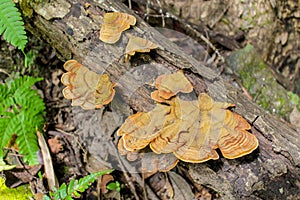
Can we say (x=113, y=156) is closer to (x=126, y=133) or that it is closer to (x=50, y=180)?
(x=50, y=180)

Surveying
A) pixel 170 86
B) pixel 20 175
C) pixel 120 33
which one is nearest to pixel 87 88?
pixel 120 33

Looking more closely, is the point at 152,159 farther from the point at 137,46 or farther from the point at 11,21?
the point at 11,21

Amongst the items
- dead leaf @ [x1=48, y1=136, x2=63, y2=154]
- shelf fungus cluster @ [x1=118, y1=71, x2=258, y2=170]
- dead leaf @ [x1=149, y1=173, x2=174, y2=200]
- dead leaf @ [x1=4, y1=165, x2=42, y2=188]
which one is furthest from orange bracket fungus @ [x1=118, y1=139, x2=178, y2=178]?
dead leaf @ [x1=4, y1=165, x2=42, y2=188]

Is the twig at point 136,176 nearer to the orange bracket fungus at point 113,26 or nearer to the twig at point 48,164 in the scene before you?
the twig at point 48,164

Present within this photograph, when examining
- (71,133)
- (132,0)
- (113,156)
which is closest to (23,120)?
(71,133)

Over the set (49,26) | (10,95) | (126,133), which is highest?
(49,26)

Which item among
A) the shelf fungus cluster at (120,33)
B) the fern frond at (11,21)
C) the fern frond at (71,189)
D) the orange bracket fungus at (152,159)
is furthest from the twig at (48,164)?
the shelf fungus cluster at (120,33)
